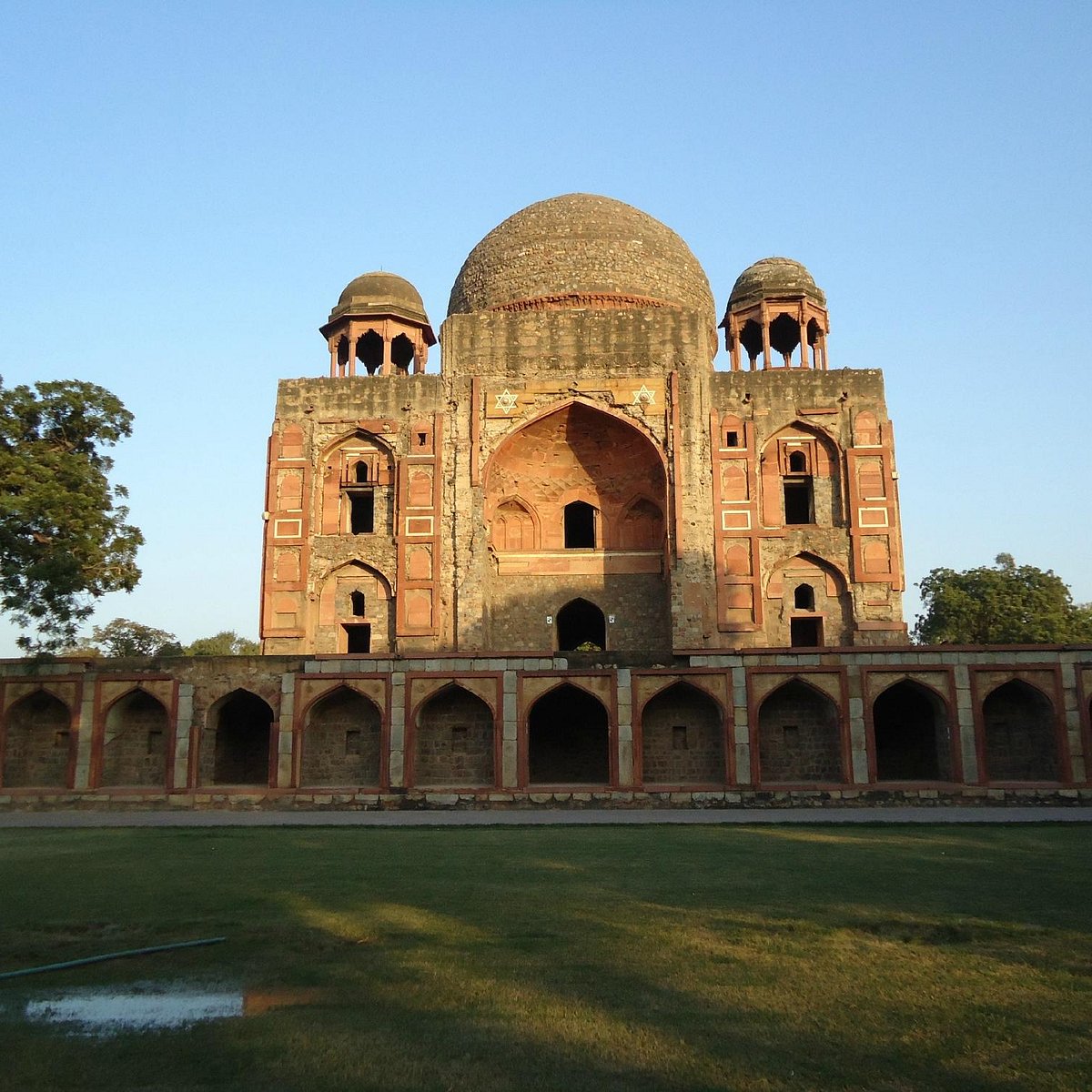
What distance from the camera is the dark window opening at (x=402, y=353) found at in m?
30.9

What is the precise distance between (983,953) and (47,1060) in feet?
18.1

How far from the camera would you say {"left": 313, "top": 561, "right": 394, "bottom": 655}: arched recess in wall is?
88.9 feet

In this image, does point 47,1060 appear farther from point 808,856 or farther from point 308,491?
point 308,491

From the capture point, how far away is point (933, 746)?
2258cm

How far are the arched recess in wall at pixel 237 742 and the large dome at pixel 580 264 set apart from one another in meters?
13.8

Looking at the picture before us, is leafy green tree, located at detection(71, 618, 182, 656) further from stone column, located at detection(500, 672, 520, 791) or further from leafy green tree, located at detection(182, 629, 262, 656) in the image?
stone column, located at detection(500, 672, 520, 791)

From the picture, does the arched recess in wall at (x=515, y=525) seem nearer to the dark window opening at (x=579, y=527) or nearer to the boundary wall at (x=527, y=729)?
the dark window opening at (x=579, y=527)

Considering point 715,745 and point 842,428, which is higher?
point 842,428

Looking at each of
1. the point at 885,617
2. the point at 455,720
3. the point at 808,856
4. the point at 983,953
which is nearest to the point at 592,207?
the point at 885,617

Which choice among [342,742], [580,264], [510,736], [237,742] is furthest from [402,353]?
[510,736]

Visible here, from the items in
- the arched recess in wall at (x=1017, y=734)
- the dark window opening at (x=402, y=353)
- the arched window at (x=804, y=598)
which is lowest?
the arched recess in wall at (x=1017, y=734)

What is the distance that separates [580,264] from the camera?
30766mm

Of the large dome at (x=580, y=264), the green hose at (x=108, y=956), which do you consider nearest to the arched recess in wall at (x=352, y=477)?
the large dome at (x=580, y=264)

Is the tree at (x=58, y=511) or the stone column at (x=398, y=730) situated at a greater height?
the tree at (x=58, y=511)
